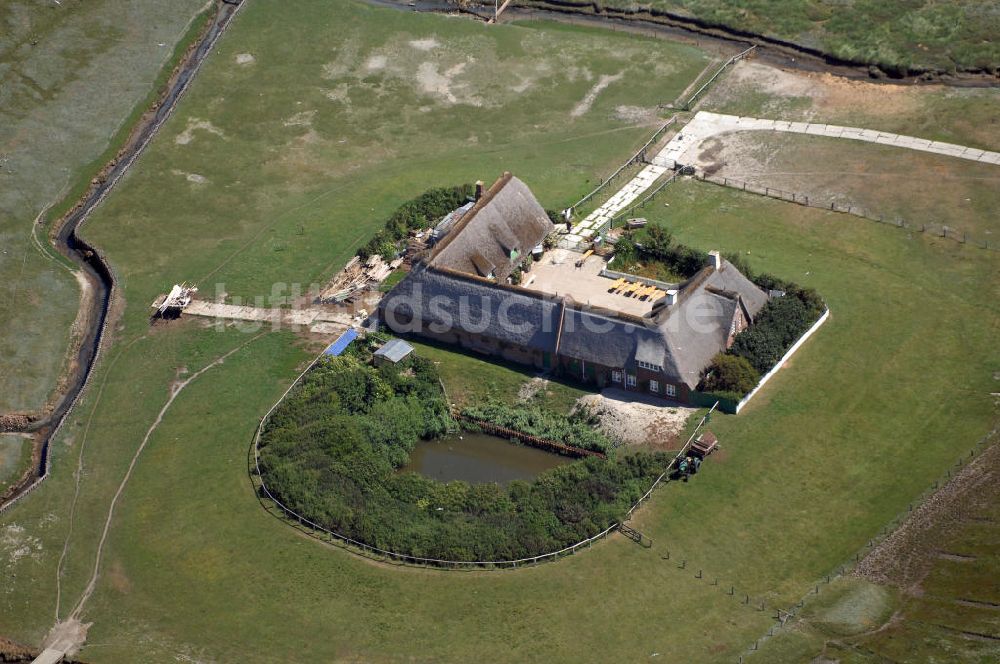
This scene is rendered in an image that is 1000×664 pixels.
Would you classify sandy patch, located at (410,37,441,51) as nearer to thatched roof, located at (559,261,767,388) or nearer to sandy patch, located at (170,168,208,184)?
sandy patch, located at (170,168,208,184)

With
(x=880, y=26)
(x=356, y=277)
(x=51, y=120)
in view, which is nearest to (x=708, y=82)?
(x=880, y=26)

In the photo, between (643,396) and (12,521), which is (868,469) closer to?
(643,396)

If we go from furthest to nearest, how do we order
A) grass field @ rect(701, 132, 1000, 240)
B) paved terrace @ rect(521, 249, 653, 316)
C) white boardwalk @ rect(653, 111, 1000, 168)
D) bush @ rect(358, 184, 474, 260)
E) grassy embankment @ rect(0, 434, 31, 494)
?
1. white boardwalk @ rect(653, 111, 1000, 168)
2. bush @ rect(358, 184, 474, 260)
3. grass field @ rect(701, 132, 1000, 240)
4. paved terrace @ rect(521, 249, 653, 316)
5. grassy embankment @ rect(0, 434, 31, 494)

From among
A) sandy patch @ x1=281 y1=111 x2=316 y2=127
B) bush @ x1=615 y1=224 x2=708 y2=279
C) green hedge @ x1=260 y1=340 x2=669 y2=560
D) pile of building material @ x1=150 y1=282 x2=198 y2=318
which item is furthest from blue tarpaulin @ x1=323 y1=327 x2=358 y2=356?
sandy patch @ x1=281 y1=111 x2=316 y2=127

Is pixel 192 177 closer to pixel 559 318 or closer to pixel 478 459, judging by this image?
pixel 559 318

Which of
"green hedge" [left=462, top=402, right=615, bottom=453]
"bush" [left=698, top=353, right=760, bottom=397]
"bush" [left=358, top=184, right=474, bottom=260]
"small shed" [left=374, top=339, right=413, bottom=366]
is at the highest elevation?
"bush" [left=358, top=184, right=474, bottom=260]

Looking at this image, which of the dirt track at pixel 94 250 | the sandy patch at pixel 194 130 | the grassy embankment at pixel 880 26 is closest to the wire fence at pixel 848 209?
the grassy embankment at pixel 880 26

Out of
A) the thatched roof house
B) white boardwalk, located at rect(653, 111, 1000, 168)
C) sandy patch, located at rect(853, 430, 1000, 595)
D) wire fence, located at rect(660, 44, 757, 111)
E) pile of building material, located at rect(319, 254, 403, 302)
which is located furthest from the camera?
wire fence, located at rect(660, 44, 757, 111)
